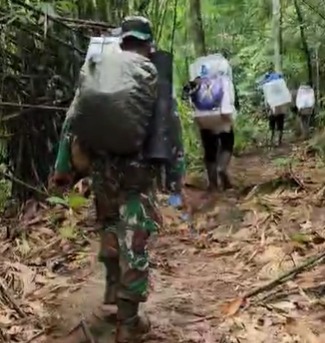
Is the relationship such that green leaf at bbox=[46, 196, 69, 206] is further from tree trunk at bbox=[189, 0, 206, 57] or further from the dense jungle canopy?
tree trunk at bbox=[189, 0, 206, 57]

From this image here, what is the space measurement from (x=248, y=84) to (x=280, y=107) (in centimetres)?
879

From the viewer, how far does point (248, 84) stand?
2238 cm

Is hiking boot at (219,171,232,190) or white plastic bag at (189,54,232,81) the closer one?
white plastic bag at (189,54,232,81)

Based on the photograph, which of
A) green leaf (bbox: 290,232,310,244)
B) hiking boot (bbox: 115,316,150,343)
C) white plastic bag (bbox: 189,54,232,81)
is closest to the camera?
hiking boot (bbox: 115,316,150,343)

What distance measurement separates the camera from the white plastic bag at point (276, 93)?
13.1 meters

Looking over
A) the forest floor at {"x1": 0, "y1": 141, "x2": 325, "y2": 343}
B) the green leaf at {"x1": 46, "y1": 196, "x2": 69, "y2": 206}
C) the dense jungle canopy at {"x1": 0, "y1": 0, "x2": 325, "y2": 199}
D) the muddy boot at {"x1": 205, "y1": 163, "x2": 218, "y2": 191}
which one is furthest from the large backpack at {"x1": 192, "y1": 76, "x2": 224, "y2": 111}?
the green leaf at {"x1": 46, "y1": 196, "x2": 69, "y2": 206}

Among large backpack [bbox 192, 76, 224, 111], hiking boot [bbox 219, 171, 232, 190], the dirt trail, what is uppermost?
large backpack [bbox 192, 76, 224, 111]

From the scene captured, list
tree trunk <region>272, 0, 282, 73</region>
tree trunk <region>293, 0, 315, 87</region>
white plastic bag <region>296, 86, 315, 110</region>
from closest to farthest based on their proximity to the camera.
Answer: white plastic bag <region>296, 86, 315, 110</region> < tree trunk <region>293, 0, 315, 87</region> < tree trunk <region>272, 0, 282, 73</region>

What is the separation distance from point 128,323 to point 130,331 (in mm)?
44

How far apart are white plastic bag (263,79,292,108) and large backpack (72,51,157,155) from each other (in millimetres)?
9226

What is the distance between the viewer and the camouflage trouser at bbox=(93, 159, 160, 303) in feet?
13.5

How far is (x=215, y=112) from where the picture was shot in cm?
823

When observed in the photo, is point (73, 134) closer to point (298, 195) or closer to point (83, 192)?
point (83, 192)

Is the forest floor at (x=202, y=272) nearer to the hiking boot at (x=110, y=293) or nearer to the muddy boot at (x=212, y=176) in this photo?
the hiking boot at (x=110, y=293)
